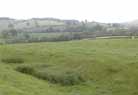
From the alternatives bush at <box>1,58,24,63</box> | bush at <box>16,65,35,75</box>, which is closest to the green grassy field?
bush at <box>1,58,24,63</box>

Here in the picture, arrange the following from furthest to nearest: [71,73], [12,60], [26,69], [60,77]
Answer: [12,60]
[26,69]
[71,73]
[60,77]

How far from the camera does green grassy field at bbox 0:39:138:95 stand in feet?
70.9

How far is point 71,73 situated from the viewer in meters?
26.0

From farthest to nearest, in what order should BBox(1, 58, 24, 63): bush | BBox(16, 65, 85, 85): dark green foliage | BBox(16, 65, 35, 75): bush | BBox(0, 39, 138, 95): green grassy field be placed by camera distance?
BBox(1, 58, 24, 63): bush → BBox(16, 65, 35, 75): bush → BBox(16, 65, 85, 85): dark green foliage → BBox(0, 39, 138, 95): green grassy field

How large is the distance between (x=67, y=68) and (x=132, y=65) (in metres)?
5.68

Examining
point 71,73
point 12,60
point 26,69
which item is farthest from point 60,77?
point 12,60

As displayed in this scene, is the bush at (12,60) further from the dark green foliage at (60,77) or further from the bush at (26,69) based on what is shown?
the dark green foliage at (60,77)

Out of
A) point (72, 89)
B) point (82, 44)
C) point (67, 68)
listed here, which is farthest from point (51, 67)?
point (82, 44)

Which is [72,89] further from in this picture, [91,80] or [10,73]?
[10,73]

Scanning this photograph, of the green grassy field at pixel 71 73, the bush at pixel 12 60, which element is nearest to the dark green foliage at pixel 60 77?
the green grassy field at pixel 71 73

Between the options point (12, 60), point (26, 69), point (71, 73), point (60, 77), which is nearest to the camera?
point (60, 77)

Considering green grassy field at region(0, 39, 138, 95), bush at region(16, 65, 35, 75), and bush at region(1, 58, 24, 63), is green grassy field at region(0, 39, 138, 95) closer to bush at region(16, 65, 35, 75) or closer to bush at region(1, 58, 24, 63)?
bush at region(1, 58, 24, 63)

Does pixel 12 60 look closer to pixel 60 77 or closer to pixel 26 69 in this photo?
pixel 26 69

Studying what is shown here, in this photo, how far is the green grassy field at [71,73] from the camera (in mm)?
21609
